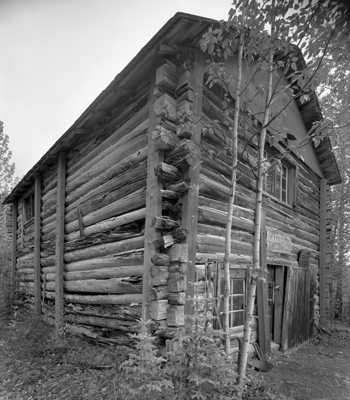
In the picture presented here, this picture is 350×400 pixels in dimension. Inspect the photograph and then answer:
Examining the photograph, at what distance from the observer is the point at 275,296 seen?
→ 713 cm

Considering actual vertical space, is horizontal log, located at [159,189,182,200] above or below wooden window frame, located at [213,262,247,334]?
above

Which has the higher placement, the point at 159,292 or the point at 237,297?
the point at 159,292

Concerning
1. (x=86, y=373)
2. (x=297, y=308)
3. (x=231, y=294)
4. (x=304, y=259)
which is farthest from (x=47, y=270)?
(x=304, y=259)

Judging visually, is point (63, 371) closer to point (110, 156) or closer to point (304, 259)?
point (110, 156)

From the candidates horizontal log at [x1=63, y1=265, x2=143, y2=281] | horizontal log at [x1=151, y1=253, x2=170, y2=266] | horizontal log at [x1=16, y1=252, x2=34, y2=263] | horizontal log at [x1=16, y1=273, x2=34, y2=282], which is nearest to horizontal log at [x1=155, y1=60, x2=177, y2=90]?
horizontal log at [x1=151, y1=253, x2=170, y2=266]

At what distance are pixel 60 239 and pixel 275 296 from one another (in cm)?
558

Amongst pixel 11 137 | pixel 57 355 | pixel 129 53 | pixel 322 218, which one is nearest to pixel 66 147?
pixel 129 53

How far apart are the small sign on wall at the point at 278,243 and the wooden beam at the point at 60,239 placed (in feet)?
16.3

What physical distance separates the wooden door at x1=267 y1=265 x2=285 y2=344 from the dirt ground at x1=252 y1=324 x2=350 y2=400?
648mm

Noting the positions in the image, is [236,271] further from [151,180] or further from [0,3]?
[0,3]

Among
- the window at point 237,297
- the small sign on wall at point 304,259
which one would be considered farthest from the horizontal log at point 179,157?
the small sign on wall at point 304,259

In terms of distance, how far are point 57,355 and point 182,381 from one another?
3.44 metres

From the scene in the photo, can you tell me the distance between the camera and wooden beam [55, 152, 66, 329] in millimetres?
6559

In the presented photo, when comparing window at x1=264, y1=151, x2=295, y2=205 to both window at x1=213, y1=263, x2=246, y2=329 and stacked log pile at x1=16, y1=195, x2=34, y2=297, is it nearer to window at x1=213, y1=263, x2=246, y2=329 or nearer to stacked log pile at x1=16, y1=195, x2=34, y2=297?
window at x1=213, y1=263, x2=246, y2=329
